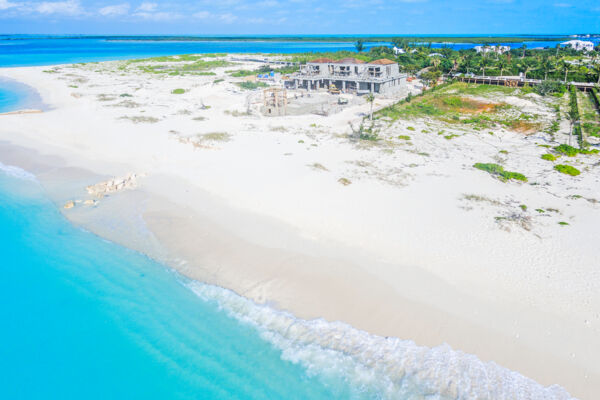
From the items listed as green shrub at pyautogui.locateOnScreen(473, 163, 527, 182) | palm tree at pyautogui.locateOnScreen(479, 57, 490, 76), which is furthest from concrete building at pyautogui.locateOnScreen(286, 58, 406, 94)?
green shrub at pyautogui.locateOnScreen(473, 163, 527, 182)

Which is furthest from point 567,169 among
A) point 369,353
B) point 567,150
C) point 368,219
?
point 369,353

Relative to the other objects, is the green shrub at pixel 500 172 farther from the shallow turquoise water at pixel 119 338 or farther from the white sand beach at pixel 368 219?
the shallow turquoise water at pixel 119 338

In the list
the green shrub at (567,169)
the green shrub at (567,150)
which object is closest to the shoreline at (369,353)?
the green shrub at (567,169)

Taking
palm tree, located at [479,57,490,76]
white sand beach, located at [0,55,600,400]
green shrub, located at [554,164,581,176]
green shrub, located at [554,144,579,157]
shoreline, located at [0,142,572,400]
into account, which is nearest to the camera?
shoreline, located at [0,142,572,400]

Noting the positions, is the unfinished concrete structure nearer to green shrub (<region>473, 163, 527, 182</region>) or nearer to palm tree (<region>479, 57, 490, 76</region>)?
green shrub (<region>473, 163, 527, 182</region>)

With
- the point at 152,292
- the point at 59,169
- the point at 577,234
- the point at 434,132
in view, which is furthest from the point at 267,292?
the point at 434,132

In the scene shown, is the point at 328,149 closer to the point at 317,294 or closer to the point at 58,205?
the point at 317,294

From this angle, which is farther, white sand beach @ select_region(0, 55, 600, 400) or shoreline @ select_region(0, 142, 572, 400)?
white sand beach @ select_region(0, 55, 600, 400)
